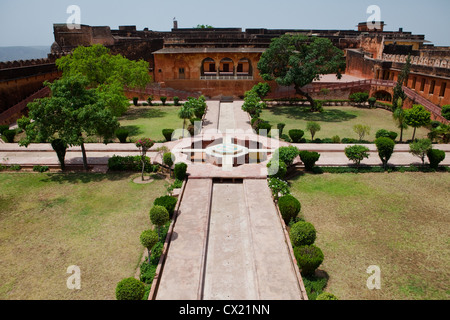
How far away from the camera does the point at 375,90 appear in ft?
116

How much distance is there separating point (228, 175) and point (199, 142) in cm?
541

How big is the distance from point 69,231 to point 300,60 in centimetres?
2450

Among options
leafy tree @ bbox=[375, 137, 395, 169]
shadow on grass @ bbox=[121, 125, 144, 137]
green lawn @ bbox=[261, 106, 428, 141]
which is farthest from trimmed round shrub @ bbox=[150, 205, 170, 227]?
green lawn @ bbox=[261, 106, 428, 141]

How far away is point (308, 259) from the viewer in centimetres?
911

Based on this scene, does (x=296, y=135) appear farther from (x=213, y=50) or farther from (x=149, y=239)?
(x=213, y=50)

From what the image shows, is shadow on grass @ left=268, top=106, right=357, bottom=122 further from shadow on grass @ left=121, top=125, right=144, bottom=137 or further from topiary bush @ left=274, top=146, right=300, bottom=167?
topiary bush @ left=274, top=146, right=300, bottom=167

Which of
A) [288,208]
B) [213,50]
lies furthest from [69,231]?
[213,50]

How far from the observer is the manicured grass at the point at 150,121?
2417cm

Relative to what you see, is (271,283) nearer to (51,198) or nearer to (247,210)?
(247,210)

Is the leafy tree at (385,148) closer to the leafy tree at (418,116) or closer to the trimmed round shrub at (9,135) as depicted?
the leafy tree at (418,116)

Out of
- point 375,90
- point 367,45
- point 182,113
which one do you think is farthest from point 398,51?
point 182,113

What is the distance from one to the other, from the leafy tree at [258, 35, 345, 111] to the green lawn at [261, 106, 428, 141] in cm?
313

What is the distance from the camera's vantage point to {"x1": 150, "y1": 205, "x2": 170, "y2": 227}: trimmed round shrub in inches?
423
